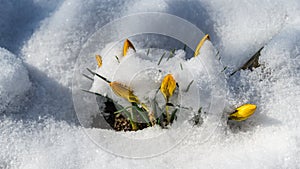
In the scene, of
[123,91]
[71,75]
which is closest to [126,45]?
[123,91]

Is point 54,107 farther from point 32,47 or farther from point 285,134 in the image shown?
point 285,134

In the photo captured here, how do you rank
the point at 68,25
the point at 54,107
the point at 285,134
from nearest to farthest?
1. the point at 285,134
2. the point at 54,107
3. the point at 68,25

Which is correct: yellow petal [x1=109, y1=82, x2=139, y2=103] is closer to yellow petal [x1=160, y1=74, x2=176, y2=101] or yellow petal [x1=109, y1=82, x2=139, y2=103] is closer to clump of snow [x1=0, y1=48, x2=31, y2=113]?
yellow petal [x1=160, y1=74, x2=176, y2=101]

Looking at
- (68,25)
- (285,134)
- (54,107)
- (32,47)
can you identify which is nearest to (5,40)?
(32,47)

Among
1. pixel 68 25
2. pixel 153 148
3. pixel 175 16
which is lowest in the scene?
pixel 153 148

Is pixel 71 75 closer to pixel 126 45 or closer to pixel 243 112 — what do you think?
pixel 126 45

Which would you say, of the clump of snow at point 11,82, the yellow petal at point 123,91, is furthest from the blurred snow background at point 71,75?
the yellow petal at point 123,91

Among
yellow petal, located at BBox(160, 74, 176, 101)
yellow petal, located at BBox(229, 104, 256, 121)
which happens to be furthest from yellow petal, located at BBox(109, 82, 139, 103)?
yellow petal, located at BBox(229, 104, 256, 121)
